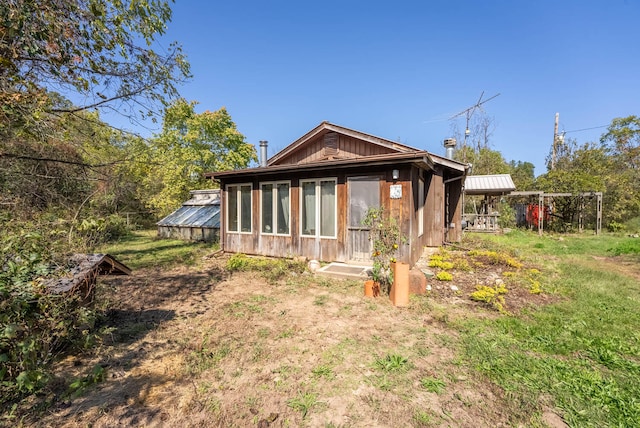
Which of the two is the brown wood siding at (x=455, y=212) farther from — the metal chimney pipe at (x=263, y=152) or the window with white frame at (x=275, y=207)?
the metal chimney pipe at (x=263, y=152)

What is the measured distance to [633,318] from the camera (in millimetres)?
4152

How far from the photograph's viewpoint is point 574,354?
323cm

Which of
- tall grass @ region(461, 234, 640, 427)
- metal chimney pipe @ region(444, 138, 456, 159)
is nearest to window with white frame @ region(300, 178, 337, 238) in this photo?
tall grass @ region(461, 234, 640, 427)

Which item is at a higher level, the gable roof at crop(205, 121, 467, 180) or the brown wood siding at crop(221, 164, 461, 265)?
the gable roof at crop(205, 121, 467, 180)

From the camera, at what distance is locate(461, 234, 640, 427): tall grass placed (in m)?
2.40

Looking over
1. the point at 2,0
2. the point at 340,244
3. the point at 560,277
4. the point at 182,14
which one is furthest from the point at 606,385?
the point at 182,14

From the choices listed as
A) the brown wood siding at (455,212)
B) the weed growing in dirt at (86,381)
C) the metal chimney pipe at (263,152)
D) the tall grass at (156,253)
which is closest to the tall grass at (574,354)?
the weed growing in dirt at (86,381)

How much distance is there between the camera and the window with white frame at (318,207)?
768 cm

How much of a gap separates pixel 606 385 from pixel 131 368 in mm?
4905

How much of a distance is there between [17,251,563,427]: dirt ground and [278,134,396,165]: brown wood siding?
4.95m

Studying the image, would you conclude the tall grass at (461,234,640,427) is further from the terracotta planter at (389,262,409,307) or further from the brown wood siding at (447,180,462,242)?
the brown wood siding at (447,180,462,242)

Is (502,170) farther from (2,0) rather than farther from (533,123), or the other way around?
(2,0)

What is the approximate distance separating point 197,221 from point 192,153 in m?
8.28

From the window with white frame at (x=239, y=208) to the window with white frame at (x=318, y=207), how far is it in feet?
7.33
